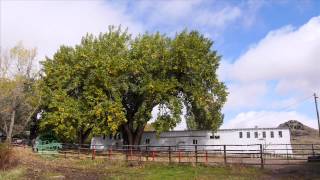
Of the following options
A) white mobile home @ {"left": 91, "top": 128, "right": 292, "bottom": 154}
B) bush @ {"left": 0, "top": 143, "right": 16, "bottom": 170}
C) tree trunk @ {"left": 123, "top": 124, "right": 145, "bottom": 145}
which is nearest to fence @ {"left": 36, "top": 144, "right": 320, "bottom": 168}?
tree trunk @ {"left": 123, "top": 124, "right": 145, "bottom": 145}

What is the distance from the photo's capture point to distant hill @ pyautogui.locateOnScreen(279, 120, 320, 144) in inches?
2692

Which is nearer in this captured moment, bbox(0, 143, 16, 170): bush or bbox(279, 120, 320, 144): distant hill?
bbox(0, 143, 16, 170): bush

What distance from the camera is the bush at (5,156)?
866 inches

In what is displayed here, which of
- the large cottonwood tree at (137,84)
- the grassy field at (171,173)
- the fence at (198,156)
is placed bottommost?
the grassy field at (171,173)

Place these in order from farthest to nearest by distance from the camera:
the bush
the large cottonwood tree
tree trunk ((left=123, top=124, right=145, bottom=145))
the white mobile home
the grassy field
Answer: the white mobile home, tree trunk ((left=123, top=124, right=145, bottom=145)), the large cottonwood tree, the bush, the grassy field

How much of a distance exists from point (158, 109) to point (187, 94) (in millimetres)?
3452

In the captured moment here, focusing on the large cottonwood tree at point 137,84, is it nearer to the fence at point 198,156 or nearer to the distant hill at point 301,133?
the fence at point 198,156

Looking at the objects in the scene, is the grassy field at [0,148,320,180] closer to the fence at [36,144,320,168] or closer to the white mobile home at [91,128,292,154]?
the fence at [36,144,320,168]

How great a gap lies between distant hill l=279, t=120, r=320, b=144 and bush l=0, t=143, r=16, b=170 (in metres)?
53.3

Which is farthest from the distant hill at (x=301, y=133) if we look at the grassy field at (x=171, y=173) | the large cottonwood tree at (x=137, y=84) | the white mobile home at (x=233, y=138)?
the grassy field at (x=171, y=173)

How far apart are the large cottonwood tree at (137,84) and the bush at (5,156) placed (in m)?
18.5

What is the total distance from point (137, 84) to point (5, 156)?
2334 cm

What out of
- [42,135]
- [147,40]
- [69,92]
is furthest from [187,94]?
[42,135]

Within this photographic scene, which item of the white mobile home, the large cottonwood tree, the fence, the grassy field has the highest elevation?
the large cottonwood tree
